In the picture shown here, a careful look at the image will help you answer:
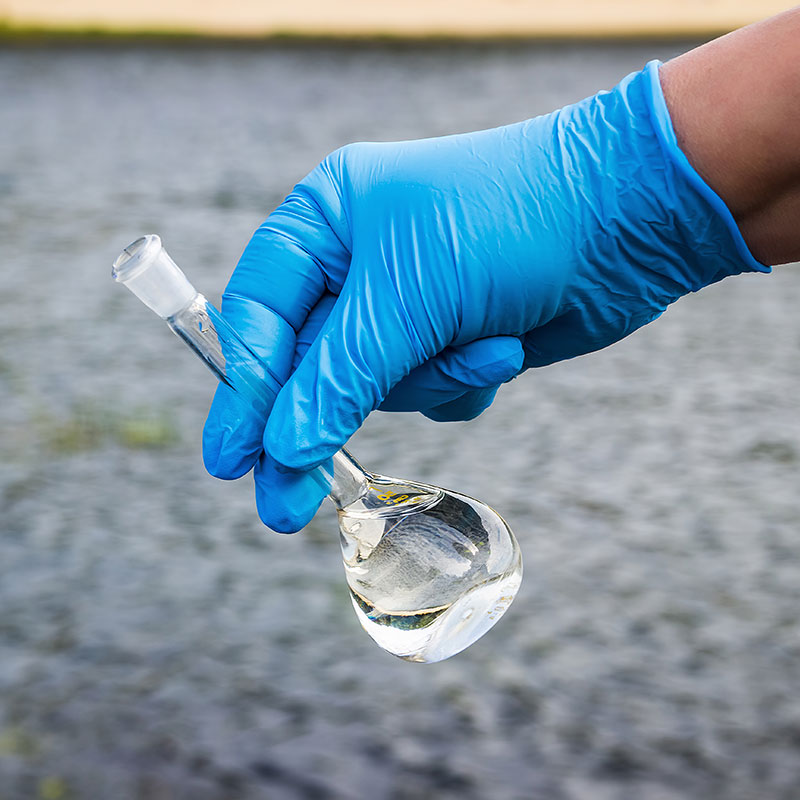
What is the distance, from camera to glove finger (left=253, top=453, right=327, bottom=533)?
3.22 ft

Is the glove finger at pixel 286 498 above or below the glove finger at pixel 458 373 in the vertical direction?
above

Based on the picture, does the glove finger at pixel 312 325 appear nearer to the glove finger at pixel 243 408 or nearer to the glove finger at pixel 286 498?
the glove finger at pixel 243 408

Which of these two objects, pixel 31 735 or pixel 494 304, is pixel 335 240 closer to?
pixel 494 304

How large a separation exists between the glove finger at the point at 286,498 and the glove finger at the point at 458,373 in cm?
18

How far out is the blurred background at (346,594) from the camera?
125 centimetres

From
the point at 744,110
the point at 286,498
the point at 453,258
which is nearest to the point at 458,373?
the point at 453,258

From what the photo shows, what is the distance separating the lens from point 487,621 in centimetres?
104

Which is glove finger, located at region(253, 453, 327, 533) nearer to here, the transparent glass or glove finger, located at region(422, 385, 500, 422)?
the transparent glass

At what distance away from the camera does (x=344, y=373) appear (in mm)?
959

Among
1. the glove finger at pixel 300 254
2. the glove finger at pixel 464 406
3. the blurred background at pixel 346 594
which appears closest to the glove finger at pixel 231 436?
the glove finger at pixel 300 254

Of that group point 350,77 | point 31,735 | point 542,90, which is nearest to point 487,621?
point 31,735

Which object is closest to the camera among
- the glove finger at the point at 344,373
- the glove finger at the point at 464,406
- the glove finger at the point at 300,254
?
the glove finger at the point at 344,373

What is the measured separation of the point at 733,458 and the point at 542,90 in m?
3.67

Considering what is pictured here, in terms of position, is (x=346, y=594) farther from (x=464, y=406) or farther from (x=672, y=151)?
(x=672, y=151)
